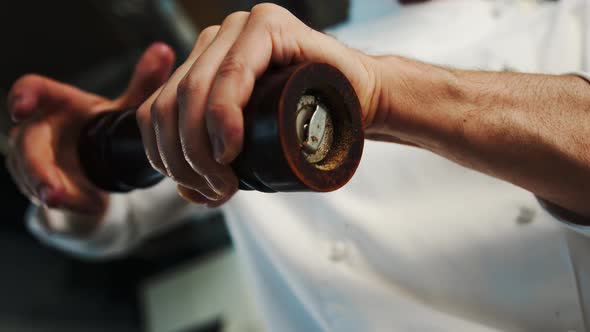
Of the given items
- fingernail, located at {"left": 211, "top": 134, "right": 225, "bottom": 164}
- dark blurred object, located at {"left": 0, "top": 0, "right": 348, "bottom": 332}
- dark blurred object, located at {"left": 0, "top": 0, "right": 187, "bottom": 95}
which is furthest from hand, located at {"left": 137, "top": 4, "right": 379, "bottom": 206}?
dark blurred object, located at {"left": 0, "top": 0, "right": 187, "bottom": 95}

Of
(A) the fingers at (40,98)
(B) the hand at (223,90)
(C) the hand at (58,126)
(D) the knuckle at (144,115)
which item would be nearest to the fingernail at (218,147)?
(B) the hand at (223,90)

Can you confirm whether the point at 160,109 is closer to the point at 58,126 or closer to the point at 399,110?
the point at 399,110

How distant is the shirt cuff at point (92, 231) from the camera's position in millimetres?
996

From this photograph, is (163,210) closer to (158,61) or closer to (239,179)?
(158,61)

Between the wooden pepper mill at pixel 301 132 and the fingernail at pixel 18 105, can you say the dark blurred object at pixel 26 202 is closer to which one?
the fingernail at pixel 18 105

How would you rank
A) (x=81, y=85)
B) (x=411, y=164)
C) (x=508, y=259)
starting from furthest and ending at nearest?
1. (x=81, y=85)
2. (x=411, y=164)
3. (x=508, y=259)

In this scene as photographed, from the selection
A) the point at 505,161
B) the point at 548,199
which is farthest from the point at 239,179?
the point at 548,199

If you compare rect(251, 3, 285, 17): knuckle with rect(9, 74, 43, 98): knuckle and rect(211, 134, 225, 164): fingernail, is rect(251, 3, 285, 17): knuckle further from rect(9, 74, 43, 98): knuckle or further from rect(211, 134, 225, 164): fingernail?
rect(9, 74, 43, 98): knuckle

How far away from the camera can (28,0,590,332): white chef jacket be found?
0.70m

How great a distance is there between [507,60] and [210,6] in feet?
2.10

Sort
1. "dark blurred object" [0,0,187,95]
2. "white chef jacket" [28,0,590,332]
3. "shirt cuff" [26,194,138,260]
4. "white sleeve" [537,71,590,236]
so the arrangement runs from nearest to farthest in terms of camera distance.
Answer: "white sleeve" [537,71,590,236]
"white chef jacket" [28,0,590,332]
"shirt cuff" [26,194,138,260]
"dark blurred object" [0,0,187,95]

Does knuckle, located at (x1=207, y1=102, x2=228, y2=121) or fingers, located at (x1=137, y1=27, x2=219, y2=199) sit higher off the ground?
knuckle, located at (x1=207, y1=102, x2=228, y2=121)

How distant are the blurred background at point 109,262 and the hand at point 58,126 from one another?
2.27 ft

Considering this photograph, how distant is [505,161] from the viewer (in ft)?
1.80
